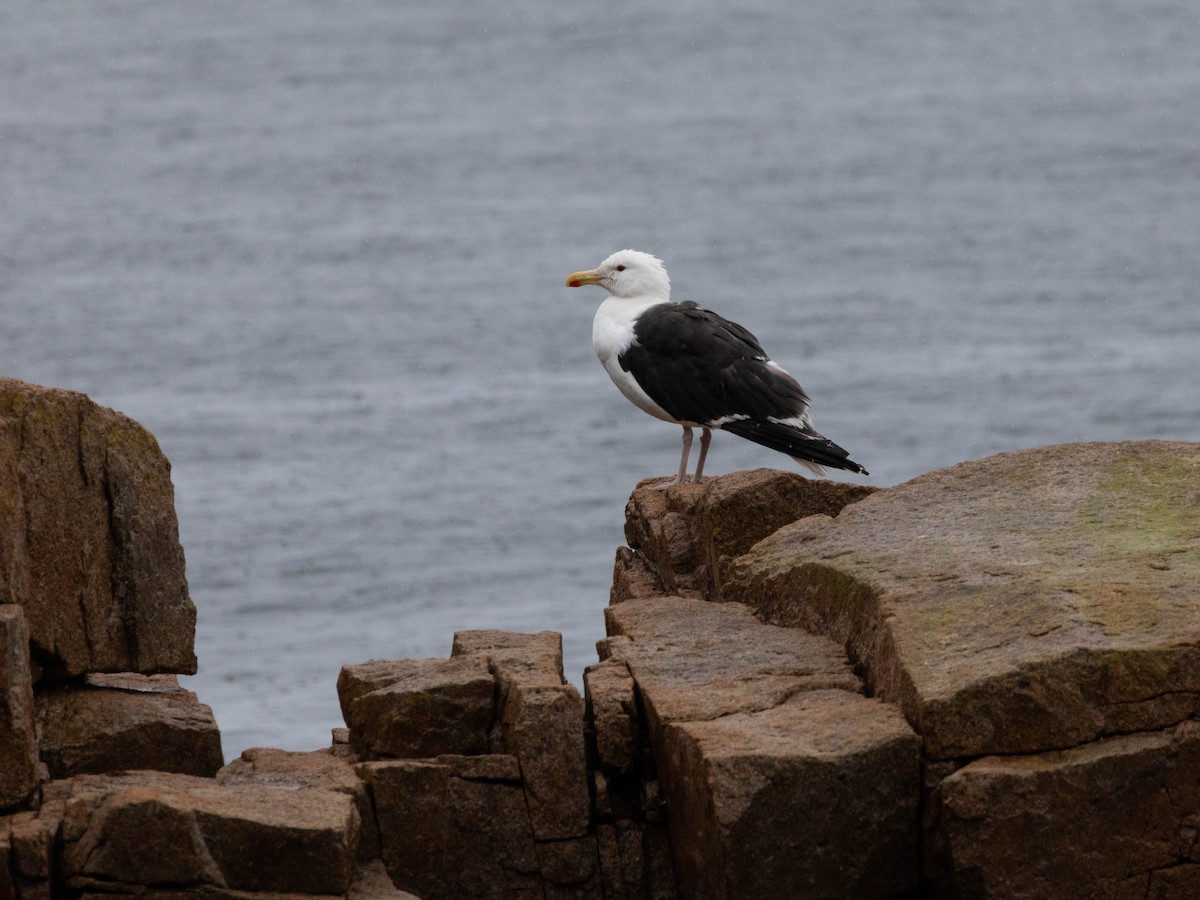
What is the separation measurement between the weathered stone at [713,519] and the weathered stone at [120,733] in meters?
2.84

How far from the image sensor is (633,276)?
542 inches

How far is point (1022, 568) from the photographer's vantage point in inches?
353

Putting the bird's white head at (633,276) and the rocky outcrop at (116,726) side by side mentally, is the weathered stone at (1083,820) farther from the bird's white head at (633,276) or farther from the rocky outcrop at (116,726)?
the bird's white head at (633,276)

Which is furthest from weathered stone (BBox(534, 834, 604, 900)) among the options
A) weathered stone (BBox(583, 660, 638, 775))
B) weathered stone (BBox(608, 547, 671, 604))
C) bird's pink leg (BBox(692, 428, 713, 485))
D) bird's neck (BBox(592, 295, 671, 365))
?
bird's neck (BBox(592, 295, 671, 365))

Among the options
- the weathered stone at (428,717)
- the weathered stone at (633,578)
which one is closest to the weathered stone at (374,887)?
the weathered stone at (428,717)

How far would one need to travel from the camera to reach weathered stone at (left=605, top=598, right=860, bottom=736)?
28.7 feet

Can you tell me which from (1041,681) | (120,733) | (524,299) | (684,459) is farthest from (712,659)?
(524,299)

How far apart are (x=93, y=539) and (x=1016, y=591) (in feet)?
12.9

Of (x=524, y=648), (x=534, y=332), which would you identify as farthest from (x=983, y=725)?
(x=534, y=332)

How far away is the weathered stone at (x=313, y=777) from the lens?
863 cm

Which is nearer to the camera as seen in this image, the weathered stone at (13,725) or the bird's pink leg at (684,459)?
the weathered stone at (13,725)

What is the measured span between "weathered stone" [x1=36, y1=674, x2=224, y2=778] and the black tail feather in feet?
13.7

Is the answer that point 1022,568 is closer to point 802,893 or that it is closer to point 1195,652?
point 1195,652

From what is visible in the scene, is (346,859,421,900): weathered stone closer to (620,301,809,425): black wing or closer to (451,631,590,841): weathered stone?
(451,631,590,841): weathered stone
